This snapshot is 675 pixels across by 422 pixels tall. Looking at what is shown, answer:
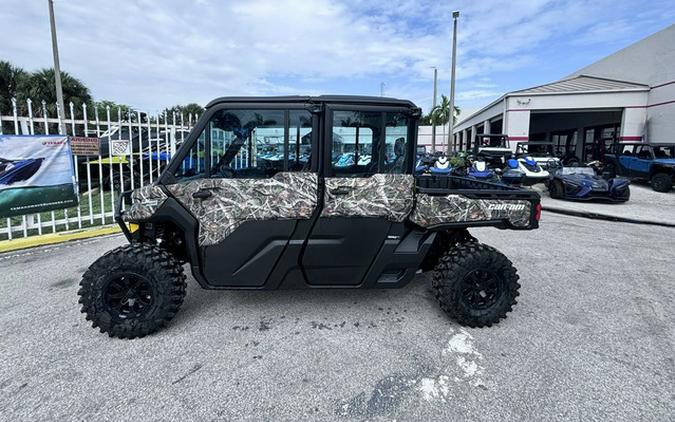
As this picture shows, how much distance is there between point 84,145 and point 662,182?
652 inches

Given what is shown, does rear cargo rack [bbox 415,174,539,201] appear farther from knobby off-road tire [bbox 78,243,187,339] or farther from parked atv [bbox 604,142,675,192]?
parked atv [bbox 604,142,675,192]

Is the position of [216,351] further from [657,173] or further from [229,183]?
[657,173]

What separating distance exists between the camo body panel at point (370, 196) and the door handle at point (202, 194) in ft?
3.12

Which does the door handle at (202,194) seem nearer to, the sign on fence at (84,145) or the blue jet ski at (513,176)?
the sign on fence at (84,145)

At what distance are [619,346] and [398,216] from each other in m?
2.07

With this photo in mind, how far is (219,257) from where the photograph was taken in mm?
2965

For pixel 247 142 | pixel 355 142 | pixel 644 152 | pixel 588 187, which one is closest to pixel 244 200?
pixel 247 142

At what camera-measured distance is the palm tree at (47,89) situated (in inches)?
801

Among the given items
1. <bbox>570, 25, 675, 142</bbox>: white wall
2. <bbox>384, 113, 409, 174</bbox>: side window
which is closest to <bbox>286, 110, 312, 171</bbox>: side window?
<bbox>384, 113, 409, 174</bbox>: side window

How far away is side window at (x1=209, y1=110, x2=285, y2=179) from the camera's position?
114 inches

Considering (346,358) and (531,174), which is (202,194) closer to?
(346,358)

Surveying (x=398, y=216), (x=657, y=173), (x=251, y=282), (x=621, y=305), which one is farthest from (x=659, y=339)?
(x=657, y=173)

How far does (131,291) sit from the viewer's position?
9.53 ft

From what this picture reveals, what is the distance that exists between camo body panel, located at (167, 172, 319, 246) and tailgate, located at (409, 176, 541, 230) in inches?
39.1
